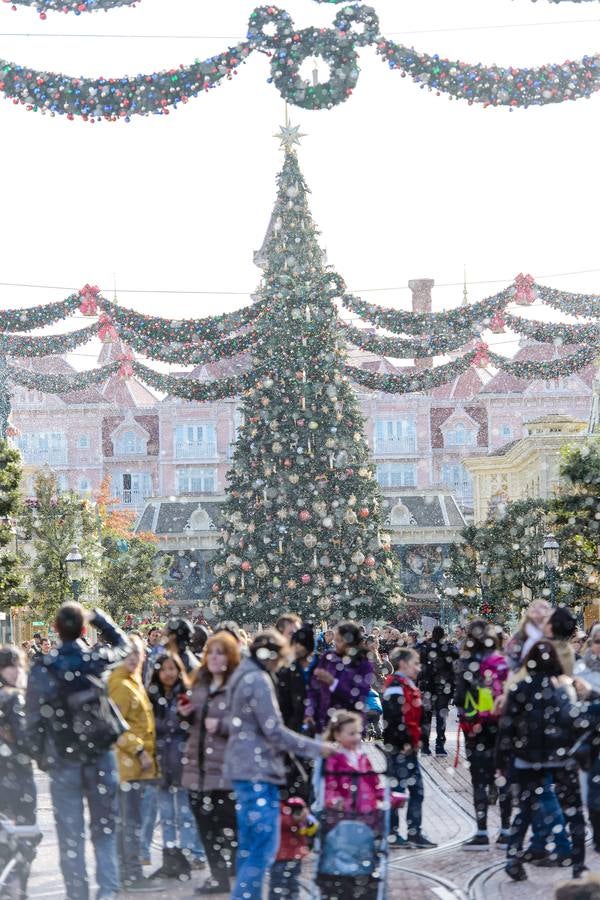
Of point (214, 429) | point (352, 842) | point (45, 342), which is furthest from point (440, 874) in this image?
point (214, 429)

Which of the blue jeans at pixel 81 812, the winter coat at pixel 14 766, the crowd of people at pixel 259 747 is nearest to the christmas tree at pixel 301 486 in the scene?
the crowd of people at pixel 259 747

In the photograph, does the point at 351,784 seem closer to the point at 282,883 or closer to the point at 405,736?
the point at 282,883

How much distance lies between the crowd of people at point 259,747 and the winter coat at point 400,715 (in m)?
0.02

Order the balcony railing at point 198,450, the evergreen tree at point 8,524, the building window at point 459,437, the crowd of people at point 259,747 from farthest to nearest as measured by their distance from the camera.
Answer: the building window at point 459,437, the balcony railing at point 198,450, the evergreen tree at point 8,524, the crowd of people at point 259,747

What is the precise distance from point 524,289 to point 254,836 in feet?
83.0

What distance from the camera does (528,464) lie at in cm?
8444

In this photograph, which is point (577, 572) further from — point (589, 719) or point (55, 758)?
point (55, 758)

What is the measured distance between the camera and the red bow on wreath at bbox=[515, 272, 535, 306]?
34.2 meters

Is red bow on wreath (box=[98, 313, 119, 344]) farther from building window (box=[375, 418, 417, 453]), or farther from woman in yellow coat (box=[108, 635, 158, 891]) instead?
building window (box=[375, 418, 417, 453])

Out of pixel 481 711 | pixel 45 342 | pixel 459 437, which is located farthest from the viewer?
pixel 459 437

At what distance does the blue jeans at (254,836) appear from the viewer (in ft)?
32.8

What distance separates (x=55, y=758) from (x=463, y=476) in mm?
110782

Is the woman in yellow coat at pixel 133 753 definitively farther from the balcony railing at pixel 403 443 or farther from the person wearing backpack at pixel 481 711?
the balcony railing at pixel 403 443

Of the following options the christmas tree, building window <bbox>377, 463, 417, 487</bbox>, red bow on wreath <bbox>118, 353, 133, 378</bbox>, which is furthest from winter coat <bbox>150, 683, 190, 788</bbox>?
building window <bbox>377, 463, 417, 487</bbox>
